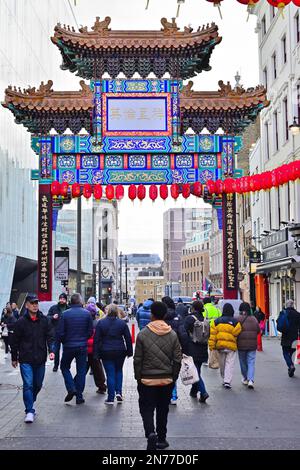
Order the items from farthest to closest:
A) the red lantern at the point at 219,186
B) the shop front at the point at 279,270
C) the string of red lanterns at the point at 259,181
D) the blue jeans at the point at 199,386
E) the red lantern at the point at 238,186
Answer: the shop front at the point at 279,270 → the red lantern at the point at 219,186 → the red lantern at the point at 238,186 → the string of red lanterns at the point at 259,181 → the blue jeans at the point at 199,386

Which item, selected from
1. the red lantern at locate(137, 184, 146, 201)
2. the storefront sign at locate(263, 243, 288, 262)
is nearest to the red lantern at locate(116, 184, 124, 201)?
the red lantern at locate(137, 184, 146, 201)

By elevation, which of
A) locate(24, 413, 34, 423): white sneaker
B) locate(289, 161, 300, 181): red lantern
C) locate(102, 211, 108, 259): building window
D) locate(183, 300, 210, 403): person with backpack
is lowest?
locate(24, 413, 34, 423): white sneaker

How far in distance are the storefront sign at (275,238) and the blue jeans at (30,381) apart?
711 inches

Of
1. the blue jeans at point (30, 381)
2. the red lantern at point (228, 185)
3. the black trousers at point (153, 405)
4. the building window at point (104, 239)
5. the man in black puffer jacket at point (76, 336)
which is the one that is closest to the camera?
the black trousers at point (153, 405)

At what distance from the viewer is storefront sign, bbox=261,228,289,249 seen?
88.4 ft

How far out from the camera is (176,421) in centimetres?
984

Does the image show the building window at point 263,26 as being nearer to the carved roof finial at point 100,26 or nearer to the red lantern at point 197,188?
the carved roof finial at point 100,26

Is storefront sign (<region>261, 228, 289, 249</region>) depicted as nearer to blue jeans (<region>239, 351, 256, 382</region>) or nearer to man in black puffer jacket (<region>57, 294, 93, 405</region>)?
blue jeans (<region>239, 351, 256, 382</region>)

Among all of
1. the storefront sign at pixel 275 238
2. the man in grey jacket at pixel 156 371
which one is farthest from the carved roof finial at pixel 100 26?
the man in grey jacket at pixel 156 371

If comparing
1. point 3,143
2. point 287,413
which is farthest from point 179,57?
point 287,413

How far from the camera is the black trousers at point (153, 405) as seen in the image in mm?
7559

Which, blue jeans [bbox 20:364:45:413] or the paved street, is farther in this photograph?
blue jeans [bbox 20:364:45:413]

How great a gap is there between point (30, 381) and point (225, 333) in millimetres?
4783
